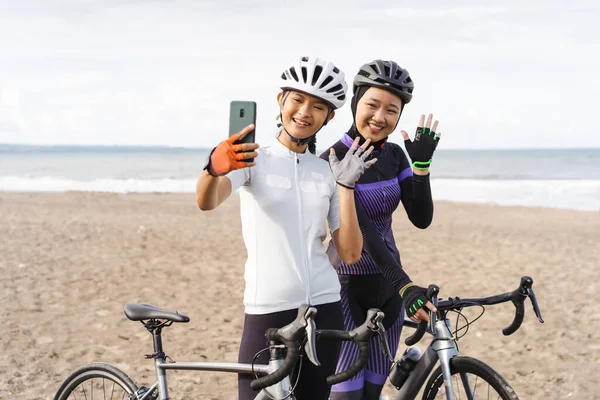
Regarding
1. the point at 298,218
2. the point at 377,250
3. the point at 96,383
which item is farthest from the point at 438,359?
the point at 96,383

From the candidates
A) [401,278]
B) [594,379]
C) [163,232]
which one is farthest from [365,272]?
[163,232]

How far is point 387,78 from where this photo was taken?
11.6ft

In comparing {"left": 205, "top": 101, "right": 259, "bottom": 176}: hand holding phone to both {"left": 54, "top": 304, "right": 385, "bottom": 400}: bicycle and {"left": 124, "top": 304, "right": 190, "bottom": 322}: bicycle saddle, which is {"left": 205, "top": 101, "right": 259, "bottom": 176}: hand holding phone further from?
{"left": 124, "top": 304, "right": 190, "bottom": 322}: bicycle saddle

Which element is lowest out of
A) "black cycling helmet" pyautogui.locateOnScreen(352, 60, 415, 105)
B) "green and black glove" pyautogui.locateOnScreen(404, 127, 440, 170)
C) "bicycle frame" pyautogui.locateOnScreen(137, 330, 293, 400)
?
"bicycle frame" pyautogui.locateOnScreen(137, 330, 293, 400)

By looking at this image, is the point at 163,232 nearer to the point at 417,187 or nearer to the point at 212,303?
the point at 212,303

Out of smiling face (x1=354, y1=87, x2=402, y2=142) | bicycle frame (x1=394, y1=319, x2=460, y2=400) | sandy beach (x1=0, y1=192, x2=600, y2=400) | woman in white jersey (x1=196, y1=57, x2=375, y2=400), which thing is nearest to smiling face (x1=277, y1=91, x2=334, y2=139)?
woman in white jersey (x1=196, y1=57, x2=375, y2=400)

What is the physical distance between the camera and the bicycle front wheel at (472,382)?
3.15 meters

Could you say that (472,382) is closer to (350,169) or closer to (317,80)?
(350,169)

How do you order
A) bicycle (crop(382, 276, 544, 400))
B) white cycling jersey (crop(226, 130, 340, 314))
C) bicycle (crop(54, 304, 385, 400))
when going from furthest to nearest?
bicycle (crop(382, 276, 544, 400)) < white cycling jersey (crop(226, 130, 340, 314)) < bicycle (crop(54, 304, 385, 400))

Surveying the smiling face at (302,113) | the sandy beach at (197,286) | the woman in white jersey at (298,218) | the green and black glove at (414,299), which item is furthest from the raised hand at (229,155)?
the sandy beach at (197,286)

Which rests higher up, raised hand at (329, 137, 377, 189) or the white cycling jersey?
raised hand at (329, 137, 377, 189)

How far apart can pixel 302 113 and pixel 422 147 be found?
833 mm

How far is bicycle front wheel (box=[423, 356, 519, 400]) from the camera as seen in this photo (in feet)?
10.3

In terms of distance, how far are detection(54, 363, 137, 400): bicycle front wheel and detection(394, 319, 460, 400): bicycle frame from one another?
1.36 meters
